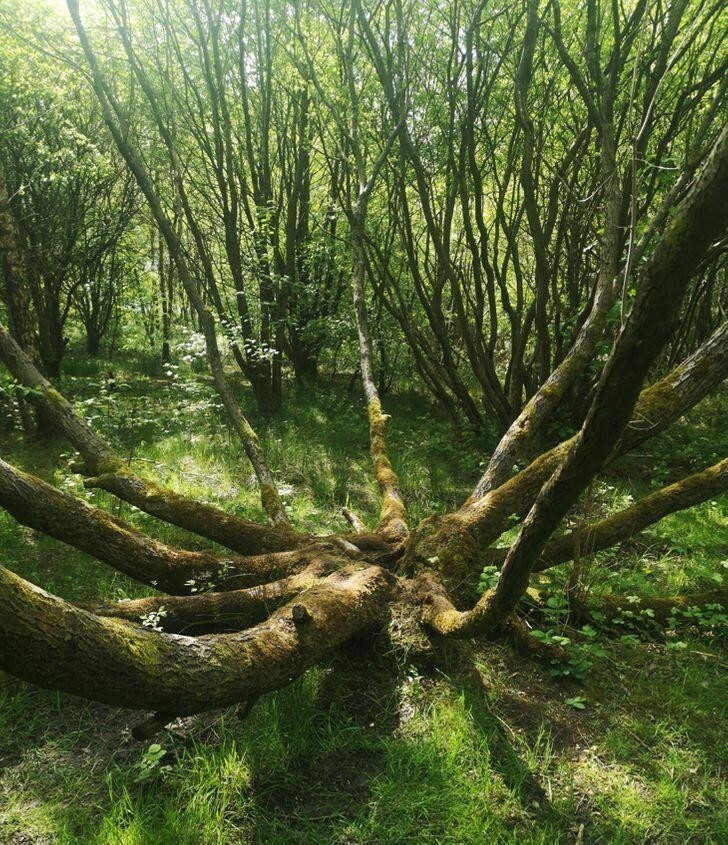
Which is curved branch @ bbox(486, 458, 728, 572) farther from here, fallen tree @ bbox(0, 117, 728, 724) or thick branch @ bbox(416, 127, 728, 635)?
thick branch @ bbox(416, 127, 728, 635)

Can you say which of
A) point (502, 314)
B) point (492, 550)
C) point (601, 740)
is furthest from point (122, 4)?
point (502, 314)

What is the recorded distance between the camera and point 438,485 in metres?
6.22

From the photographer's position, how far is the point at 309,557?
336cm

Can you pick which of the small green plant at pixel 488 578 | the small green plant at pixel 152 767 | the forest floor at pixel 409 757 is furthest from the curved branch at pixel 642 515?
the small green plant at pixel 152 767

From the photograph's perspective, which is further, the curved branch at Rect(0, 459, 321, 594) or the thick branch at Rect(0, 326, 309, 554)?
the thick branch at Rect(0, 326, 309, 554)

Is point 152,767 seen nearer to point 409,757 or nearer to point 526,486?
point 409,757

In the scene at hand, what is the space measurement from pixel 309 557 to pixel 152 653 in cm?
174

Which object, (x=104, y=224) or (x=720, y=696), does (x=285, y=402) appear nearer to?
(x=104, y=224)

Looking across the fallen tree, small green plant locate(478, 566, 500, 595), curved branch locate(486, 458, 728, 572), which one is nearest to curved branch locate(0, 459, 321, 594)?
the fallen tree

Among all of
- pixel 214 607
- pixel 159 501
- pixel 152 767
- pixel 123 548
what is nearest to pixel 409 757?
pixel 152 767

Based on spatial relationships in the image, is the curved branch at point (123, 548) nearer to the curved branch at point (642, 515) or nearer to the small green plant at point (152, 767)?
the small green plant at point (152, 767)

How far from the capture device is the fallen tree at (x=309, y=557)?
4.44 feet

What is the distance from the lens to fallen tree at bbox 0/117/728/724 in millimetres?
1354

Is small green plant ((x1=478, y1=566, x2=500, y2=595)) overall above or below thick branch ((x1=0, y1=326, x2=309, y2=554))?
below
